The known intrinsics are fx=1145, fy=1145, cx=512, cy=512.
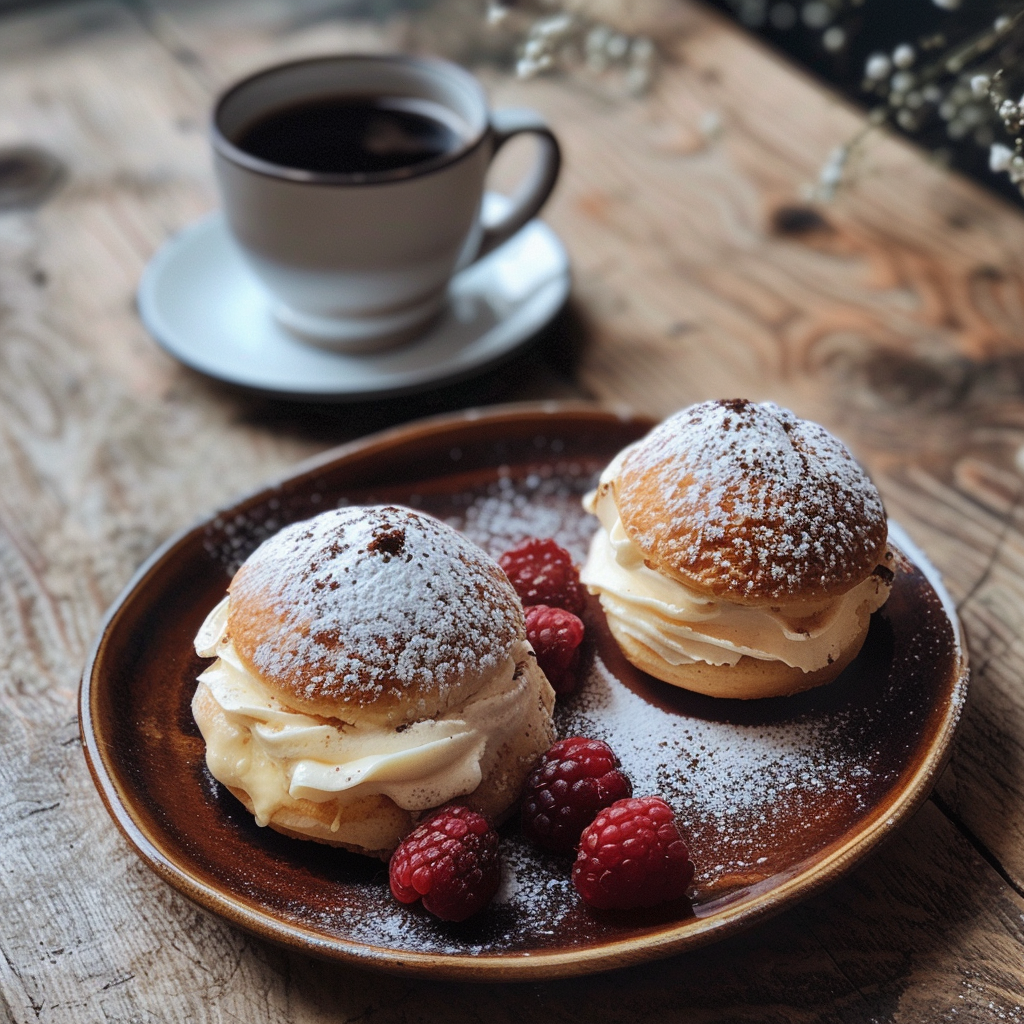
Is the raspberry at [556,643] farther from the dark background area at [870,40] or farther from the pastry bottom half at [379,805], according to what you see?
the dark background area at [870,40]

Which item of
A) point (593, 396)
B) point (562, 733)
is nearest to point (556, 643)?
point (562, 733)

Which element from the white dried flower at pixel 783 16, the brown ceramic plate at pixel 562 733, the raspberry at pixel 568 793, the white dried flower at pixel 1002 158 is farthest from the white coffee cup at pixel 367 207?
the white dried flower at pixel 783 16

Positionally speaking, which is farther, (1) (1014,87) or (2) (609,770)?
(1) (1014,87)

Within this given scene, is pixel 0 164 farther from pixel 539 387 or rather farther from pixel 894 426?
pixel 894 426

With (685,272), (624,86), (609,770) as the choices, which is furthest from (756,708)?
(624,86)

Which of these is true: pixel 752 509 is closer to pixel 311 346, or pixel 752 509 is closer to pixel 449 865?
pixel 449 865
